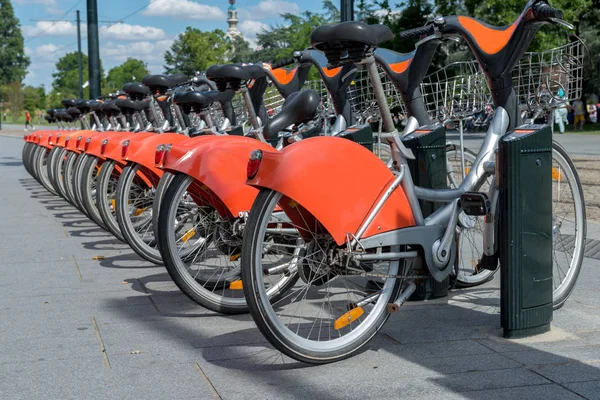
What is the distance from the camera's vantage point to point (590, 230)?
729cm

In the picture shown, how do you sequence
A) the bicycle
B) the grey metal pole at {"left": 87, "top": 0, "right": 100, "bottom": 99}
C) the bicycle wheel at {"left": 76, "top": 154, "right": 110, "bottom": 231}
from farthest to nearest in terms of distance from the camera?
the grey metal pole at {"left": 87, "top": 0, "right": 100, "bottom": 99}, the bicycle wheel at {"left": 76, "top": 154, "right": 110, "bottom": 231}, the bicycle

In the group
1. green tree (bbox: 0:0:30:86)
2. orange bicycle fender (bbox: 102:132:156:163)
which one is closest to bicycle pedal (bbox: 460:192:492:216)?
orange bicycle fender (bbox: 102:132:156:163)

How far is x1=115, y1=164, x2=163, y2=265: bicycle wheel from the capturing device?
593 centimetres

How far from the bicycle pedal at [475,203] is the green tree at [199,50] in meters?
62.6

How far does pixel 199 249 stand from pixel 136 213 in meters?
1.49

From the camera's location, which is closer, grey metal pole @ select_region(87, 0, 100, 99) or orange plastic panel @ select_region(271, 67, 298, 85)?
orange plastic panel @ select_region(271, 67, 298, 85)

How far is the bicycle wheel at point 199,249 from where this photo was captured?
4590mm

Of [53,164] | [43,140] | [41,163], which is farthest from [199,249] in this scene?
[41,163]

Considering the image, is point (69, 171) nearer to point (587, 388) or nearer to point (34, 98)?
point (587, 388)

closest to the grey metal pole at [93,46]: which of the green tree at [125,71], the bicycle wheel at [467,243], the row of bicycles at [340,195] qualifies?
the row of bicycles at [340,195]

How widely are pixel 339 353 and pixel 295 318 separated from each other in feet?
2.31

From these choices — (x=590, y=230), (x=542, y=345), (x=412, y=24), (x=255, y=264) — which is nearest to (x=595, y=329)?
(x=542, y=345)

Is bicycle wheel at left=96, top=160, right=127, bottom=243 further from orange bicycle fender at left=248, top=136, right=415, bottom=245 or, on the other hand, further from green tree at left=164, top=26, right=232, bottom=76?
green tree at left=164, top=26, right=232, bottom=76

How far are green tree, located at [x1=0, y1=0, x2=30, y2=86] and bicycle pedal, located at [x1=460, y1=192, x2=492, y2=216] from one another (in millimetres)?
130183
